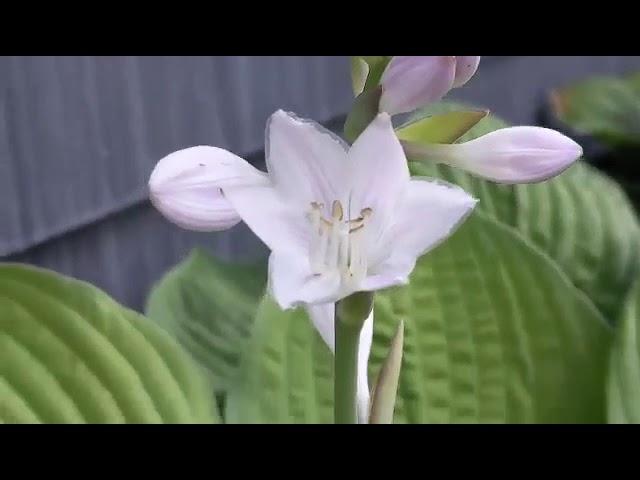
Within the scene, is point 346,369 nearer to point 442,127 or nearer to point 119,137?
point 442,127

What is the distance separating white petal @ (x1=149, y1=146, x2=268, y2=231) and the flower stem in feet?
0.20

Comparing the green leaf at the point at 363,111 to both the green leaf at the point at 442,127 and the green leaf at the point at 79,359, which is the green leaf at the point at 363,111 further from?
the green leaf at the point at 79,359

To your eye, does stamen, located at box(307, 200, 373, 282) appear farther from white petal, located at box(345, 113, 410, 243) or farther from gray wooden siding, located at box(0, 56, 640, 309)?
gray wooden siding, located at box(0, 56, 640, 309)

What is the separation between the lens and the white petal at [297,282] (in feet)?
0.94

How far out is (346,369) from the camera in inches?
11.9

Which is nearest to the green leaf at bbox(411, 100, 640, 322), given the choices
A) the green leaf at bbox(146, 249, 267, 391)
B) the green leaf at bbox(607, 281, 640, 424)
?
the green leaf at bbox(607, 281, 640, 424)

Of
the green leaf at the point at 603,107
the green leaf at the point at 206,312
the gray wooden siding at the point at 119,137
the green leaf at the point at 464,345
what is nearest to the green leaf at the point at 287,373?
the green leaf at the point at 464,345

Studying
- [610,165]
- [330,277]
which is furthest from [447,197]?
[610,165]

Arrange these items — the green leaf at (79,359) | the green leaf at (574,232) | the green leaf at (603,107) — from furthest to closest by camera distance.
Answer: the green leaf at (603,107), the green leaf at (574,232), the green leaf at (79,359)

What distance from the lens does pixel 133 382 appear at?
0.57 m

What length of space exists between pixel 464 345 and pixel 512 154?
0.33 metres

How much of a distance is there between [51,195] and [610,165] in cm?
98

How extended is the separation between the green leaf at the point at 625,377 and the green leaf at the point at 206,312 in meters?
0.36

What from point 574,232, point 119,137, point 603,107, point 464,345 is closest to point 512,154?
point 464,345
